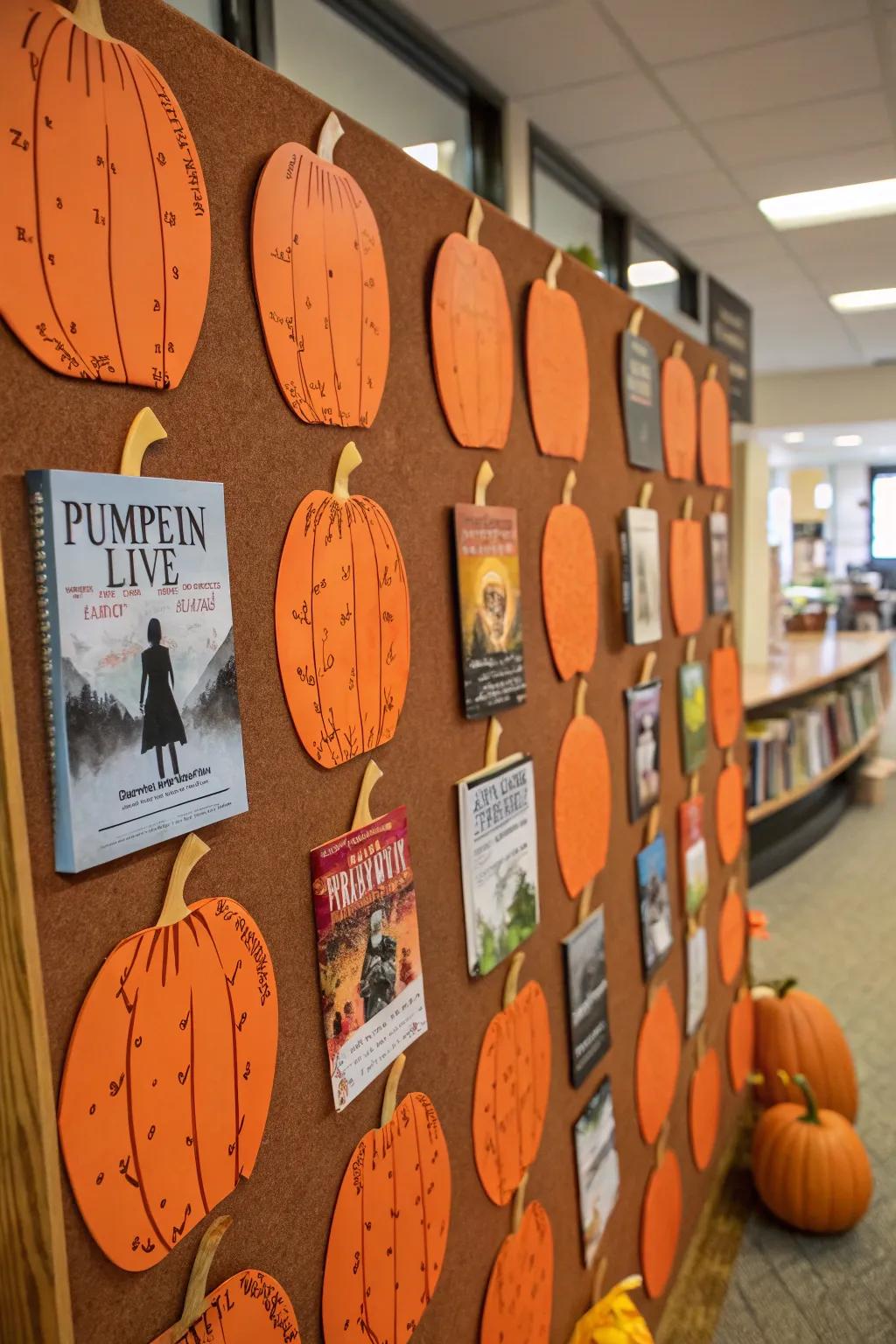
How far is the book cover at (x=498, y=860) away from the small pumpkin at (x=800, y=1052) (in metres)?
1.48

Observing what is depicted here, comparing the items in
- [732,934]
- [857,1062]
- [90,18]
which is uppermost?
[90,18]

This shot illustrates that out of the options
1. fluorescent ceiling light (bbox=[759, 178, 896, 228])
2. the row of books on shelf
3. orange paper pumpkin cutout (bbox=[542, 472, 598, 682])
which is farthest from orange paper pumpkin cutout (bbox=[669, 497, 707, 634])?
fluorescent ceiling light (bbox=[759, 178, 896, 228])

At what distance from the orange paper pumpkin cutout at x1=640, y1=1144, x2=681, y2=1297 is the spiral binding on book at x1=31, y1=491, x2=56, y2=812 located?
4.54 ft

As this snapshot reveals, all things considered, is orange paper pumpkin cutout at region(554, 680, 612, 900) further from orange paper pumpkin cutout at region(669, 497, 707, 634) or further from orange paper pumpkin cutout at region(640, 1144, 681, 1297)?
orange paper pumpkin cutout at region(640, 1144, 681, 1297)

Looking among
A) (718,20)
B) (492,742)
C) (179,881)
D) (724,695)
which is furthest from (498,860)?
(718,20)

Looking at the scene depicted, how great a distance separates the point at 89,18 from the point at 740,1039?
2.22 metres

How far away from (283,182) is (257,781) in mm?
428

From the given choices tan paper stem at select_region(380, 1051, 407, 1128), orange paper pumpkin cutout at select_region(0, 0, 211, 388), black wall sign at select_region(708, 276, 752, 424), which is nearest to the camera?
orange paper pumpkin cutout at select_region(0, 0, 211, 388)

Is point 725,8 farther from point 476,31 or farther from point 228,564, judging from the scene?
point 228,564

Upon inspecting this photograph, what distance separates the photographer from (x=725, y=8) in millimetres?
2648

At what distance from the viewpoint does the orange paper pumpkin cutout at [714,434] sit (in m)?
1.88

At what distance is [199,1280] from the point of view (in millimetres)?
641

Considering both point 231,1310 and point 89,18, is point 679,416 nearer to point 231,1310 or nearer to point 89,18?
point 89,18

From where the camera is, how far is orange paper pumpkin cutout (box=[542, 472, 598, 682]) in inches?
46.9
